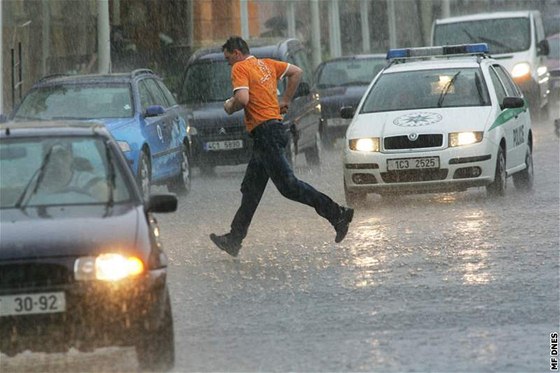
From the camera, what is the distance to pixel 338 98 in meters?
29.2

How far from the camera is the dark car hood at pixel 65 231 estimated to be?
26.8 feet

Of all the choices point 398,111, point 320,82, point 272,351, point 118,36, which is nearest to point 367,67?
point 320,82

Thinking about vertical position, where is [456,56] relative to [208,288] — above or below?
above

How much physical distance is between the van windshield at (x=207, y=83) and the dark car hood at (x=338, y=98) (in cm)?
508

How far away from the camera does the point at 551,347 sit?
8.66 meters

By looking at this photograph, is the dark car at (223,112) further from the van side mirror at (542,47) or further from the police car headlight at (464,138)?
the van side mirror at (542,47)

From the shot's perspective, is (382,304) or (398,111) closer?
(382,304)

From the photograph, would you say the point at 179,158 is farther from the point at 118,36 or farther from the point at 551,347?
the point at 118,36

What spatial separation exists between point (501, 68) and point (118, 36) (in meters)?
21.0

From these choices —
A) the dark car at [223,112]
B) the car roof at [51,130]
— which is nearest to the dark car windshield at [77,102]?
the dark car at [223,112]

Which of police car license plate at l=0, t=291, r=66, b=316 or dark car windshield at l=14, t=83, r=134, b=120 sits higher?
dark car windshield at l=14, t=83, r=134, b=120

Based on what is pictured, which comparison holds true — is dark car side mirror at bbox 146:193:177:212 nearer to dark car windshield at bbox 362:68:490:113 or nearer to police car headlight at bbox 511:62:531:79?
dark car windshield at bbox 362:68:490:113

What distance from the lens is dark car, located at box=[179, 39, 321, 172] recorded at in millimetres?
23203

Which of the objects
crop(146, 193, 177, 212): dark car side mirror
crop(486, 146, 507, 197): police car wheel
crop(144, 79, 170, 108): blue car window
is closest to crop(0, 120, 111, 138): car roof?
crop(146, 193, 177, 212): dark car side mirror
